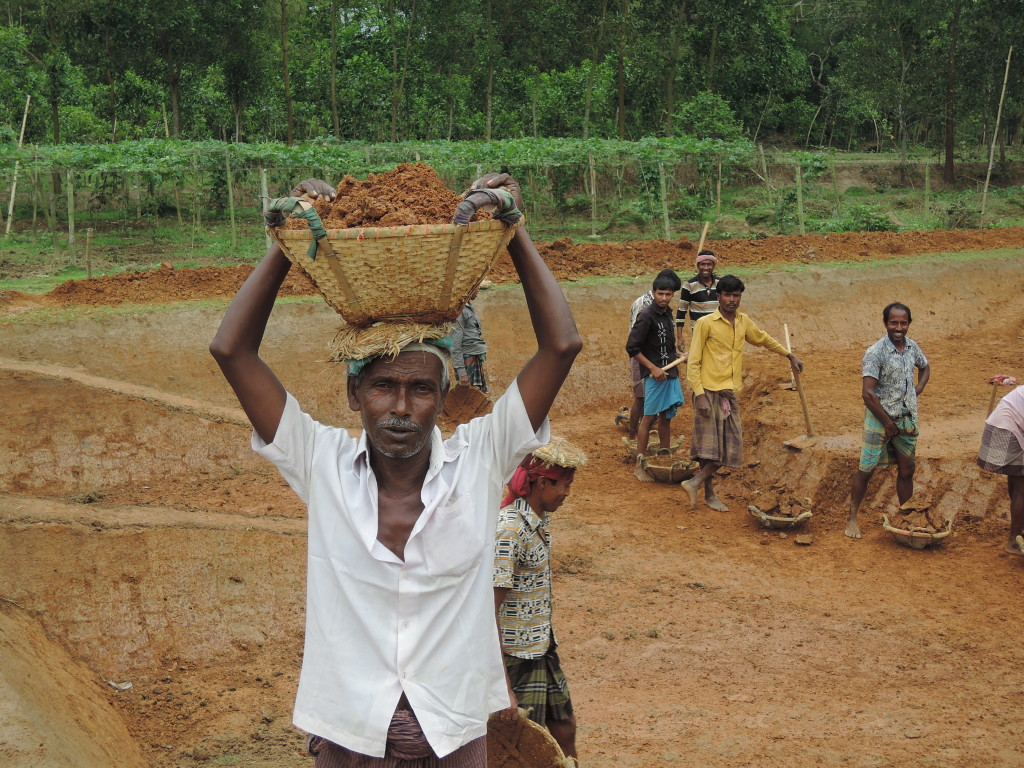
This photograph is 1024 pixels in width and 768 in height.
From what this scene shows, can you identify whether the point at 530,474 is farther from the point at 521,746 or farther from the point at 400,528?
the point at 400,528

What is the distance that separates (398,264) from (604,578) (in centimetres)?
611

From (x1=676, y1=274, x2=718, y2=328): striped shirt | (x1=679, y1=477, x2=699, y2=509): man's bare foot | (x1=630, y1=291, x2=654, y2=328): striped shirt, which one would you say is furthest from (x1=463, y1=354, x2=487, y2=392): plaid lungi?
(x1=679, y1=477, x2=699, y2=509): man's bare foot

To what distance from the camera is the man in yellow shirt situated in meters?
8.69

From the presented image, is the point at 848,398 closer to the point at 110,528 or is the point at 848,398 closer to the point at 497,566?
the point at 110,528

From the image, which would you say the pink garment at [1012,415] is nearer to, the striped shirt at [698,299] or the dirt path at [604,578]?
the dirt path at [604,578]

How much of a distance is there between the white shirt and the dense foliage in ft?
69.0

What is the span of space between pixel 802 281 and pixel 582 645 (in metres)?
9.39

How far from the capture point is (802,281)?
49.0 ft

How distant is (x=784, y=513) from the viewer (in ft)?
29.6

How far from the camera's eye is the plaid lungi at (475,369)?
11.0 m

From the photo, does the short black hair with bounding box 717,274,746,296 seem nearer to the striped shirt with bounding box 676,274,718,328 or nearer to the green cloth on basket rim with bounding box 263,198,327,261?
the striped shirt with bounding box 676,274,718,328

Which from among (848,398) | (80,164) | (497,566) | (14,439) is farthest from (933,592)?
(80,164)

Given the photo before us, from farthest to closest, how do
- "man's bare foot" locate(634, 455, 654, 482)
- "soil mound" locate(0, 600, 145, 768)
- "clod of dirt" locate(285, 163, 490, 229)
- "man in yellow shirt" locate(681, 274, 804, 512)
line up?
"man's bare foot" locate(634, 455, 654, 482) < "man in yellow shirt" locate(681, 274, 804, 512) < "soil mound" locate(0, 600, 145, 768) < "clod of dirt" locate(285, 163, 490, 229)

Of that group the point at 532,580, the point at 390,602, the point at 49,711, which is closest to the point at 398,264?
the point at 390,602
